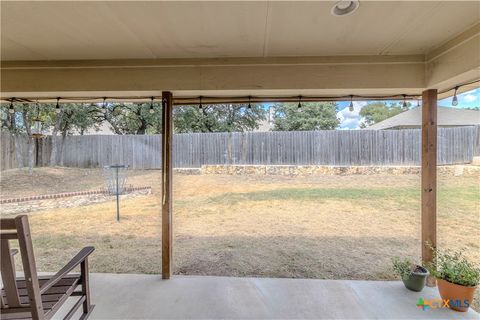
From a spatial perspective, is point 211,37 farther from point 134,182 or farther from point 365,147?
point 365,147

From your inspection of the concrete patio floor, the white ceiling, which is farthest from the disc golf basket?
the white ceiling

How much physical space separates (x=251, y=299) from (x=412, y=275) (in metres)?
1.35

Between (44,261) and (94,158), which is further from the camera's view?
(94,158)

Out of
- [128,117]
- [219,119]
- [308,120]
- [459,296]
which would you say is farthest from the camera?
[128,117]

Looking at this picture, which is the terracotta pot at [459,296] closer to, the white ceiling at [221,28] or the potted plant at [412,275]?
the potted plant at [412,275]

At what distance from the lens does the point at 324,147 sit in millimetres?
4465

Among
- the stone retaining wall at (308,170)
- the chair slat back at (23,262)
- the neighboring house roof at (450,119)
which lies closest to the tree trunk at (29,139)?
the stone retaining wall at (308,170)

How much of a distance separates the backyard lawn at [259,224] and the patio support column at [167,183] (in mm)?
316

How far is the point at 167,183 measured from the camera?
7.95 feet

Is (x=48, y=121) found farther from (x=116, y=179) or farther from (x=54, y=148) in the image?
(x=116, y=179)

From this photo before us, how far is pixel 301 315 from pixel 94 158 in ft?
13.1

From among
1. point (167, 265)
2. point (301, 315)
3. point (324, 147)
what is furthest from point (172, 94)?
point (324, 147)

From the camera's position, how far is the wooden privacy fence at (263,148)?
4.16 m

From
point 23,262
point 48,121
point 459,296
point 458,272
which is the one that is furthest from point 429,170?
point 48,121
